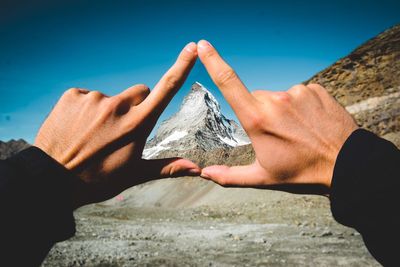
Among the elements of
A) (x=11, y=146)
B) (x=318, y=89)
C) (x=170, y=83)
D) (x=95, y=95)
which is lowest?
(x=11, y=146)

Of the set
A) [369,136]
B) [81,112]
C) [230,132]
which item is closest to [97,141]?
[81,112]

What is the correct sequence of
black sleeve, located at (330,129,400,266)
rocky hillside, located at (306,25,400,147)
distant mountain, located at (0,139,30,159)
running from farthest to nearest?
distant mountain, located at (0,139,30,159) < rocky hillside, located at (306,25,400,147) < black sleeve, located at (330,129,400,266)

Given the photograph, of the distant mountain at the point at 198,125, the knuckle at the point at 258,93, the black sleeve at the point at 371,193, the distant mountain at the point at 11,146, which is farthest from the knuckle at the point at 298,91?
the distant mountain at the point at 11,146

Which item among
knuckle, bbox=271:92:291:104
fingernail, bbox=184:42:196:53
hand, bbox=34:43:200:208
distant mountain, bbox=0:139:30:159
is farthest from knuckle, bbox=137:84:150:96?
distant mountain, bbox=0:139:30:159

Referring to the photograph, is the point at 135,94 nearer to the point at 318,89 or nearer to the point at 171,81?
the point at 171,81

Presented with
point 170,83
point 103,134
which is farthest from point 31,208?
point 170,83

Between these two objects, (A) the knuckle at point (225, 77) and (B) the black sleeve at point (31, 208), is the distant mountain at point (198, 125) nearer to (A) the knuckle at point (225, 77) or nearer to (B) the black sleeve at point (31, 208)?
(A) the knuckle at point (225, 77)

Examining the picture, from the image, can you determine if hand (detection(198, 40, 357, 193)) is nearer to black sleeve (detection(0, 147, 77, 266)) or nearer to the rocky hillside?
black sleeve (detection(0, 147, 77, 266))
